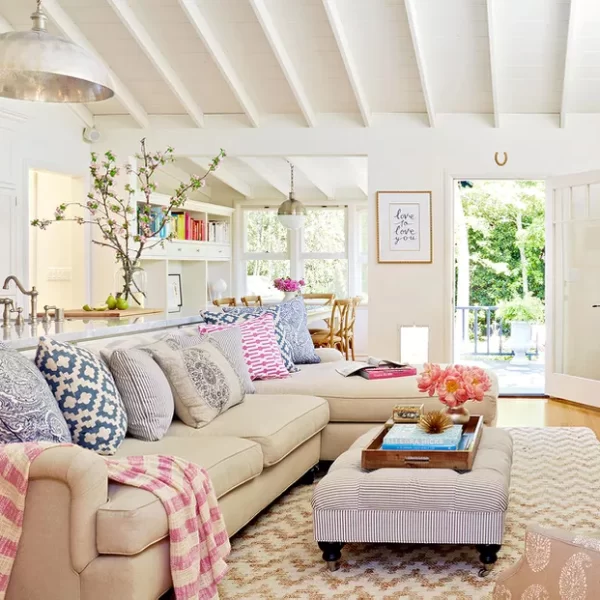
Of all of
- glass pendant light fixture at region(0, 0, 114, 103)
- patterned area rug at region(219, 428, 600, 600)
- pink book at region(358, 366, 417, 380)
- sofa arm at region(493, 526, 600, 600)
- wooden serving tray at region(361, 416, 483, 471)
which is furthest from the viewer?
pink book at region(358, 366, 417, 380)

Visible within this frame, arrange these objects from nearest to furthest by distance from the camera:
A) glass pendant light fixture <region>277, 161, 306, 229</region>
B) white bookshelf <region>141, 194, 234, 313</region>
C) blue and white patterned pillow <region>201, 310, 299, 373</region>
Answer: blue and white patterned pillow <region>201, 310, 299, 373</region> < white bookshelf <region>141, 194, 234, 313</region> < glass pendant light fixture <region>277, 161, 306, 229</region>

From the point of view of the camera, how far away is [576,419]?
20.7 feet

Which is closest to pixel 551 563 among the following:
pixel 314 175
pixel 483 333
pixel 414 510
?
pixel 414 510

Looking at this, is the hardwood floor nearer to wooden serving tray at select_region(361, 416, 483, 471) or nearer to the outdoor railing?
wooden serving tray at select_region(361, 416, 483, 471)

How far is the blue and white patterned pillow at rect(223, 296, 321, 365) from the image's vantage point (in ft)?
17.4

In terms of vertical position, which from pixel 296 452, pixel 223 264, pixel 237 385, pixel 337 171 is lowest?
pixel 296 452

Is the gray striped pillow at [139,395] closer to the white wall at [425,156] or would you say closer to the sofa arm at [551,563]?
the sofa arm at [551,563]

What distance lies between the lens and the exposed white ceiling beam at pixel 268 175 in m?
9.11

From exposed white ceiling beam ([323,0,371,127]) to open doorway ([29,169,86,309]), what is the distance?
2.64 meters

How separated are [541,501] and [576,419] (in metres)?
2.49

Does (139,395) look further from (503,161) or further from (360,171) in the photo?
(360,171)

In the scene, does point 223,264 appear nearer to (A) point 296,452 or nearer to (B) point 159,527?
(A) point 296,452

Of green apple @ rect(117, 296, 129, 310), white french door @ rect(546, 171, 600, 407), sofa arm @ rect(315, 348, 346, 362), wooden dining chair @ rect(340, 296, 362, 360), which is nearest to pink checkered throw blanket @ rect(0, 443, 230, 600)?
green apple @ rect(117, 296, 129, 310)

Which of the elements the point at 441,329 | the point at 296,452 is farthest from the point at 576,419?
the point at 296,452
